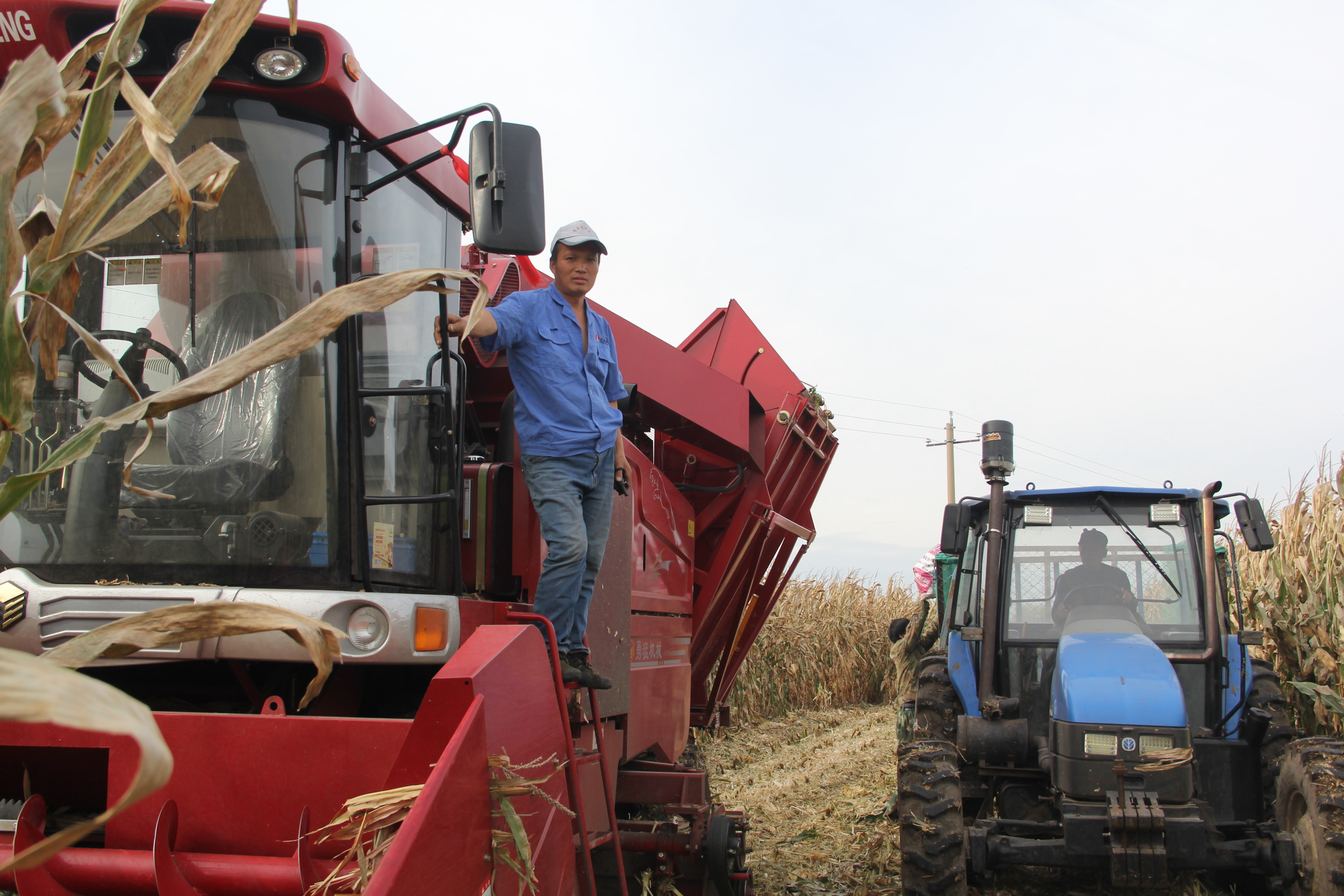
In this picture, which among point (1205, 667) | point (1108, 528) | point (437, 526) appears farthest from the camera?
point (1108, 528)

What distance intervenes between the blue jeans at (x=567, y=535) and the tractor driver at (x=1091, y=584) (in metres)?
3.02

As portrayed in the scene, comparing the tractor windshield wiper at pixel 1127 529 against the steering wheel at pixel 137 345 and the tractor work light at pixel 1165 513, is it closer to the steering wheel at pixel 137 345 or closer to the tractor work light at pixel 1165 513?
the tractor work light at pixel 1165 513

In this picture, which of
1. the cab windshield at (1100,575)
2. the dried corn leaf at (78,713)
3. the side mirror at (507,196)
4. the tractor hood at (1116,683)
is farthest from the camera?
the cab windshield at (1100,575)

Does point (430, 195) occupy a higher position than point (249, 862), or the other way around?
point (430, 195)

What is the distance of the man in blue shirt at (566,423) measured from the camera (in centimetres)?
352

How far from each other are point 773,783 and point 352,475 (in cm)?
646

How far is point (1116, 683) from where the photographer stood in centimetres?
473

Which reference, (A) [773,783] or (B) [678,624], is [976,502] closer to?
(B) [678,624]

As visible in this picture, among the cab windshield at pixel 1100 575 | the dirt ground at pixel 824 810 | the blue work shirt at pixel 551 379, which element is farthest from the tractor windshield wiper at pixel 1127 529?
the blue work shirt at pixel 551 379

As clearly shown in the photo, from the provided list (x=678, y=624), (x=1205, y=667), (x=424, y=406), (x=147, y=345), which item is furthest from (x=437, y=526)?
(x=1205, y=667)

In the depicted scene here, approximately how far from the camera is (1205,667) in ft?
17.2

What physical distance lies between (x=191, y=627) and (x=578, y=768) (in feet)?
7.27

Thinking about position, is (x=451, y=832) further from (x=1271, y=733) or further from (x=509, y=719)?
(x=1271, y=733)

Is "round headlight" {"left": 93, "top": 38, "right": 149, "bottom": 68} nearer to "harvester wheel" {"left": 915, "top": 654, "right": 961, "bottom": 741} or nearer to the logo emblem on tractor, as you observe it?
the logo emblem on tractor
